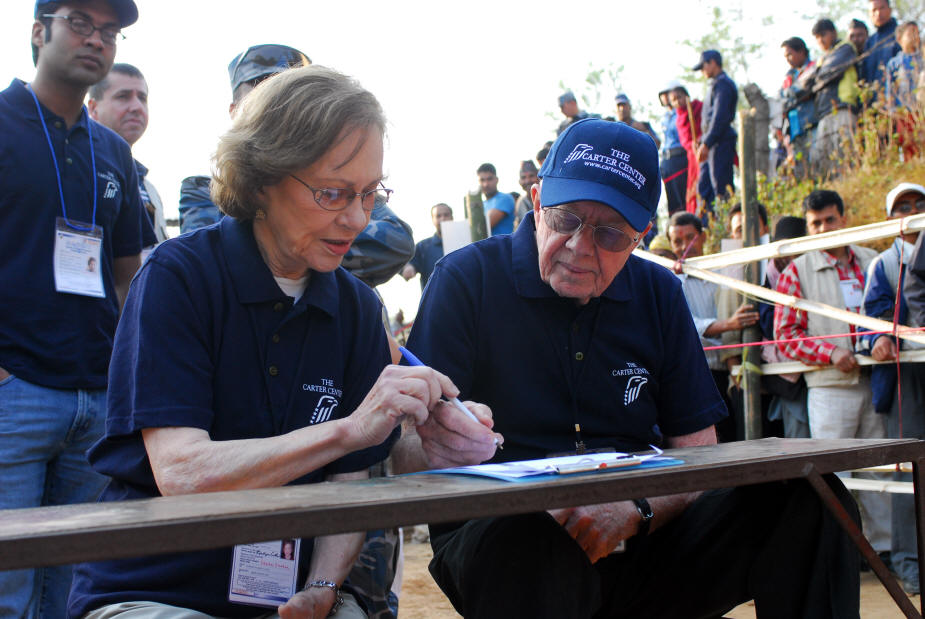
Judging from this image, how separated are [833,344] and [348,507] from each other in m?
5.09

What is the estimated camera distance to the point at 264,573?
1.91 meters

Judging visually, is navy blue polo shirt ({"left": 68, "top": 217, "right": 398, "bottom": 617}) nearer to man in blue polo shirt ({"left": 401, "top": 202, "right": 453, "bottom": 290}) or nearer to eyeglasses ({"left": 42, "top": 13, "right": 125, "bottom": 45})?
eyeglasses ({"left": 42, "top": 13, "right": 125, "bottom": 45})

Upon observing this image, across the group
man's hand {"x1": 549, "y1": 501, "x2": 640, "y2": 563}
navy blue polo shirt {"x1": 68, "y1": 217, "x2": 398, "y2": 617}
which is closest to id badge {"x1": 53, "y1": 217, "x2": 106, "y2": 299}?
navy blue polo shirt {"x1": 68, "y1": 217, "x2": 398, "y2": 617}

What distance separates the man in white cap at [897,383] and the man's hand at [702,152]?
177 inches

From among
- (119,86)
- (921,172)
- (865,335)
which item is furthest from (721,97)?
(119,86)

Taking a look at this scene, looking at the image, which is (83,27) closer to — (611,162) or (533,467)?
(611,162)

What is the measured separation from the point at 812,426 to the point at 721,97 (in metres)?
4.68

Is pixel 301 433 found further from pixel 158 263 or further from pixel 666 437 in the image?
pixel 666 437

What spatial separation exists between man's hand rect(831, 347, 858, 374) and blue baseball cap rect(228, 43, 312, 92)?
392 centimetres

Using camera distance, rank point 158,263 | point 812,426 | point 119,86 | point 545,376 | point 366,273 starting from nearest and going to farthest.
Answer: point 158,263 < point 545,376 < point 366,273 < point 119,86 < point 812,426

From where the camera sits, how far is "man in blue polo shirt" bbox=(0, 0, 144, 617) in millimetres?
2750

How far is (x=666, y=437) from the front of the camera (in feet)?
9.09

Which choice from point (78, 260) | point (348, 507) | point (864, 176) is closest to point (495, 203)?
point (864, 176)

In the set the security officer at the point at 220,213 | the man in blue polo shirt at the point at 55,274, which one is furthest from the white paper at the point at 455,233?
the man in blue polo shirt at the point at 55,274
